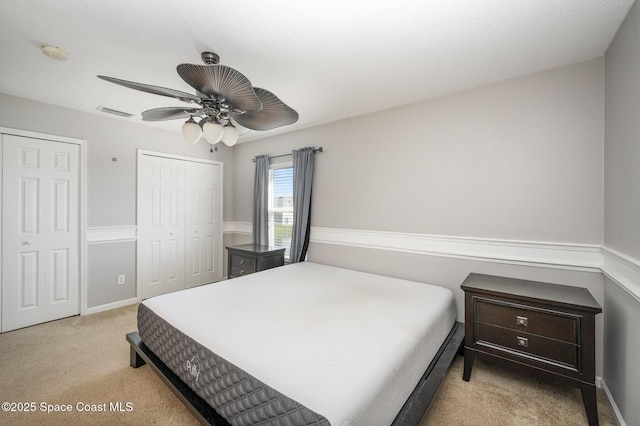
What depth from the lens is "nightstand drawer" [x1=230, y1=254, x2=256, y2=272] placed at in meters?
3.40

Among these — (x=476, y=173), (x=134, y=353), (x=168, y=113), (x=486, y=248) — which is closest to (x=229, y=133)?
(x=168, y=113)

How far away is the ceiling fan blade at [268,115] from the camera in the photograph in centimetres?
177

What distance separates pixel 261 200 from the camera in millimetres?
4078

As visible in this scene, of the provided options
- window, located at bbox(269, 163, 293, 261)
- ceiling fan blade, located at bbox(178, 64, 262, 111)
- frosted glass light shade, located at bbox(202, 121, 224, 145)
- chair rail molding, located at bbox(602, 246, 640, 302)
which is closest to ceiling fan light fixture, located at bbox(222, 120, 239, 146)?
frosted glass light shade, located at bbox(202, 121, 224, 145)

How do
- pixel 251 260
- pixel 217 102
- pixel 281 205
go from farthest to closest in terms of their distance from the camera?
pixel 281 205
pixel 251 260
pixel 217 102

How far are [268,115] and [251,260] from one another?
203cm

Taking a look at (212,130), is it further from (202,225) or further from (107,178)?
(202,225)

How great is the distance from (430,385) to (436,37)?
7.07 feet

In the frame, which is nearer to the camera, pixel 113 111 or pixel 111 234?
pixel 113 111

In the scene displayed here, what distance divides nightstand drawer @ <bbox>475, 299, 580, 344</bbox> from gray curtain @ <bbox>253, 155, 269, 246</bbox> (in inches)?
116

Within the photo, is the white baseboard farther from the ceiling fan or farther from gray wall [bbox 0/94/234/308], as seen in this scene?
the ceiling fan

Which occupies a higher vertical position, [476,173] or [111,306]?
[476,173]

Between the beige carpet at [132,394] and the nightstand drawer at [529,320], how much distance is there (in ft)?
1.56

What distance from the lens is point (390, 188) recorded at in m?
2.91
